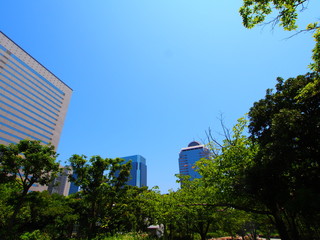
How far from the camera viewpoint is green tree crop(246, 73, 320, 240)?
7.80 metres

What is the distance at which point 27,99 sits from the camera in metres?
67.4

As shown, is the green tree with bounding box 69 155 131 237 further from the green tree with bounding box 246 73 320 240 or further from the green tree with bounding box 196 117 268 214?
the green tree with bounding box 246 73 320 240

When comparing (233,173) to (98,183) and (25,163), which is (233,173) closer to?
(98,183)

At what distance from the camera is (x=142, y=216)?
2617cm

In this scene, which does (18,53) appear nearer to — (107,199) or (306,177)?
(107,199)

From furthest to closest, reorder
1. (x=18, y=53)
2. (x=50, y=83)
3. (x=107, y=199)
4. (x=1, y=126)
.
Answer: (x=50, y=83) → (x=18, y=53) → (x=1, y=126) → (x=107, y=199)

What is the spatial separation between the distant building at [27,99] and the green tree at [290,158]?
2698 inches

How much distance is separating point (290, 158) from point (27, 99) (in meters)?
85.2

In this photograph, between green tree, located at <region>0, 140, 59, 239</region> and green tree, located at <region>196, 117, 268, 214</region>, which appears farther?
green tree, located at <region>0, 140, 59, 239</region>

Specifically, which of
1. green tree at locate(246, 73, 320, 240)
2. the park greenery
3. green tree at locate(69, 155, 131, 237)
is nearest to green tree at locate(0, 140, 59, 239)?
the park greenery

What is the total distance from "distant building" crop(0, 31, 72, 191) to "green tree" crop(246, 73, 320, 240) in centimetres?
6852

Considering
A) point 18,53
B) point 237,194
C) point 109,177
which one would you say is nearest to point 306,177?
point 237,194

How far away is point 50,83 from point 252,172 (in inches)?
3642

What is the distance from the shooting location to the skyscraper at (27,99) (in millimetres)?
58938
